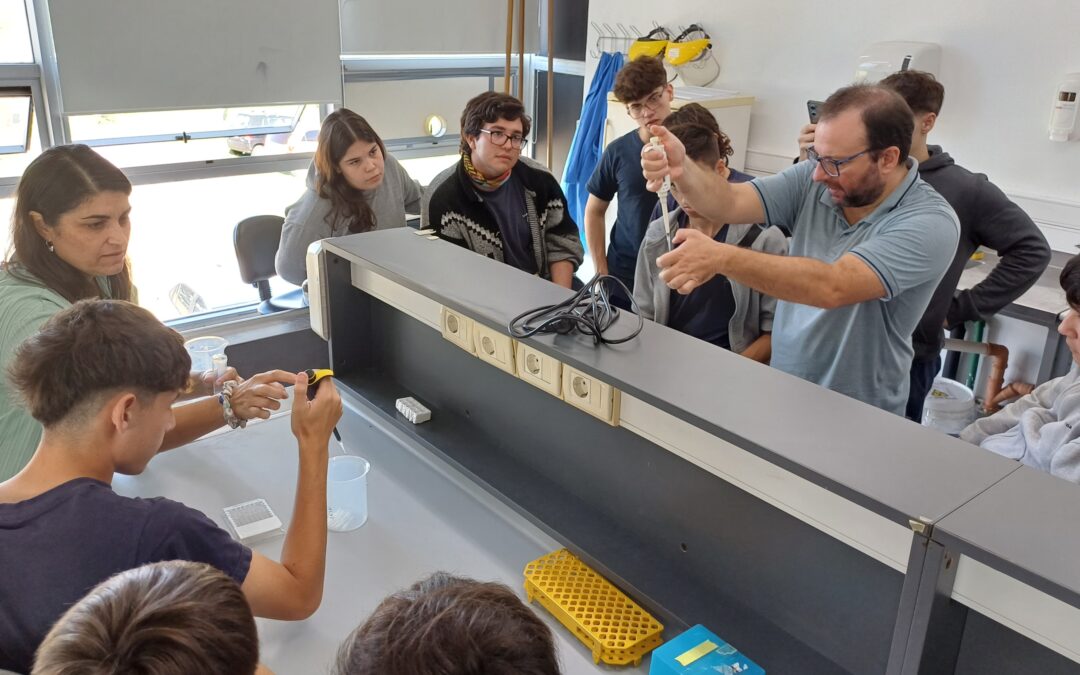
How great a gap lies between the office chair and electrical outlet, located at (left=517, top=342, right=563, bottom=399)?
72.2 inches

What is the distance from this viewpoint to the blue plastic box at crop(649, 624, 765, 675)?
1062 mm

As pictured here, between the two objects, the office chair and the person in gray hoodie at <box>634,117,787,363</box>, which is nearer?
the person in gray hoodie at <box>634,117,787,363</box>

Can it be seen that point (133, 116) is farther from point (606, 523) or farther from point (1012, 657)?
point (1012, 657)

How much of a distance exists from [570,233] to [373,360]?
91cm

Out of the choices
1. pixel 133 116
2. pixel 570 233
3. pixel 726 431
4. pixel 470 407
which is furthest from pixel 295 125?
pixel 726 431

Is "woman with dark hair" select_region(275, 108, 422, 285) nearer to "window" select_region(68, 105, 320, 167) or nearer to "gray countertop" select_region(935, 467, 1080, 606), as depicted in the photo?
"window" select_region(68, 105, 320, 167)

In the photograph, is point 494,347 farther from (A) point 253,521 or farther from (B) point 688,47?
(B) point 688,47

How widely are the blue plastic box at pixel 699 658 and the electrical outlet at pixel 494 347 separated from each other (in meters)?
0.57

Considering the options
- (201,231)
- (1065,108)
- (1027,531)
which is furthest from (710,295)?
(201,231)

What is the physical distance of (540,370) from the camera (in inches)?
55.9

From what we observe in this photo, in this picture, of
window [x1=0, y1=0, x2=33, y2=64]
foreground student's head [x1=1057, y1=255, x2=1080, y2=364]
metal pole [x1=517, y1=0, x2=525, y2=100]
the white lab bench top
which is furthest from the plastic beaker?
metal pole [x1=517, y1=0, x2=525, y2=100]

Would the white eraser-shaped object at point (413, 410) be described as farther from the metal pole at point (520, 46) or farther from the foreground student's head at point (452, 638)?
the metal pole at point (520, 46)

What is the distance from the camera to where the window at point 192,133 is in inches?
135

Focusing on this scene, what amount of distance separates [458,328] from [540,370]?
0.26m
